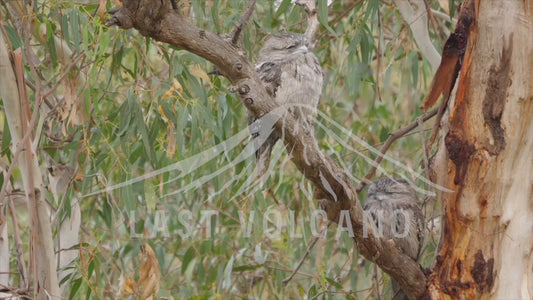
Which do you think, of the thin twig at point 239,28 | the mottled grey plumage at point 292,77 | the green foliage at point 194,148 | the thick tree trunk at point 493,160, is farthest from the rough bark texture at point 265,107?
the mottled grey plumage at point 292,77

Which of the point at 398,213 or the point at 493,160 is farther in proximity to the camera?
the point at 398,213

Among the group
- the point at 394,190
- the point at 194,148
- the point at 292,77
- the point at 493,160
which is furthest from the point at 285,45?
the point at 493,160

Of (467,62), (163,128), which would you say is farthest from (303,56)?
(467,62)

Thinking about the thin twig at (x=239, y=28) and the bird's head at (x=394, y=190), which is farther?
the bird's head at (x=394, y=190)

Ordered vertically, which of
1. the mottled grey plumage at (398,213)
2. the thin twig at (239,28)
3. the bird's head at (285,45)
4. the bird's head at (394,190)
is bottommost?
the mottled grey plumage at (398,213)

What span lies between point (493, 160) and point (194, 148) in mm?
1436

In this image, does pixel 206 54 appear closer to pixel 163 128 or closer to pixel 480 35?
pixel 480 35

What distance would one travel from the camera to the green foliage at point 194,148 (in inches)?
109

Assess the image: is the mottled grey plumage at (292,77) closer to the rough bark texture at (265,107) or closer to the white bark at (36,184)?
the rough bark texture at (265,107)

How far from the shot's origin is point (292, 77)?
293 cm

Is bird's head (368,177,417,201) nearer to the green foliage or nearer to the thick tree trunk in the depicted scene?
the green foliage

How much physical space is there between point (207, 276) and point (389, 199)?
45.1 inches

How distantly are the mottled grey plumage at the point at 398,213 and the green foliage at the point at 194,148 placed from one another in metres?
0.11

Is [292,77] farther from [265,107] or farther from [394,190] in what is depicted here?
[265,107]
